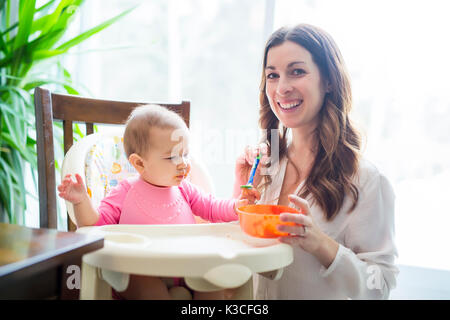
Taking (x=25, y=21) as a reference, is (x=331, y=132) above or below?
below

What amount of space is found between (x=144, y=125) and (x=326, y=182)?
1.55 ft

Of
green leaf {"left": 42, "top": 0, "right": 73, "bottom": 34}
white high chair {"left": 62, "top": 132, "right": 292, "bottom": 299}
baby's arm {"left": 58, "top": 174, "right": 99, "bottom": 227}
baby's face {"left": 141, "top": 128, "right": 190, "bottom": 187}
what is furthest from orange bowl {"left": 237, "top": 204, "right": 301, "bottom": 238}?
green leaf {"left": 42, "top": 0, "right": 73, "bottom": 34}

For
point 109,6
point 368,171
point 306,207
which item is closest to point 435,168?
point 368,171

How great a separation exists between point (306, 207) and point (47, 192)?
715 millimetres

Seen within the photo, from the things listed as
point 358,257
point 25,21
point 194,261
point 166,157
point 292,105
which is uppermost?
point 25,21

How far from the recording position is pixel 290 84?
0.90 meters

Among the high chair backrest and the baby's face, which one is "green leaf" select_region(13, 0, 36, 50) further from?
the baby's face

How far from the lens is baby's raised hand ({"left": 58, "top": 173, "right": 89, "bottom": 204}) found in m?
0.79

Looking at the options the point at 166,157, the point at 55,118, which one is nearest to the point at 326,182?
the point at 166,157

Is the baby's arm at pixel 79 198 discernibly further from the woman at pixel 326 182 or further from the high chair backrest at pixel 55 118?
the woman at pixel 326 182

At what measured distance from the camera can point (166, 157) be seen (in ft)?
2.94

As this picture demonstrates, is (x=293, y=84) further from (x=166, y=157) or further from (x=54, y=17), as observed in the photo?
(x=54, y=17)

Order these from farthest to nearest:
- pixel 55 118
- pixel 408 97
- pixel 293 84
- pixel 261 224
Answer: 1. pixel 408 97
2. pixel 55 118
3. pixel 293 84
4. pixel 261 224
